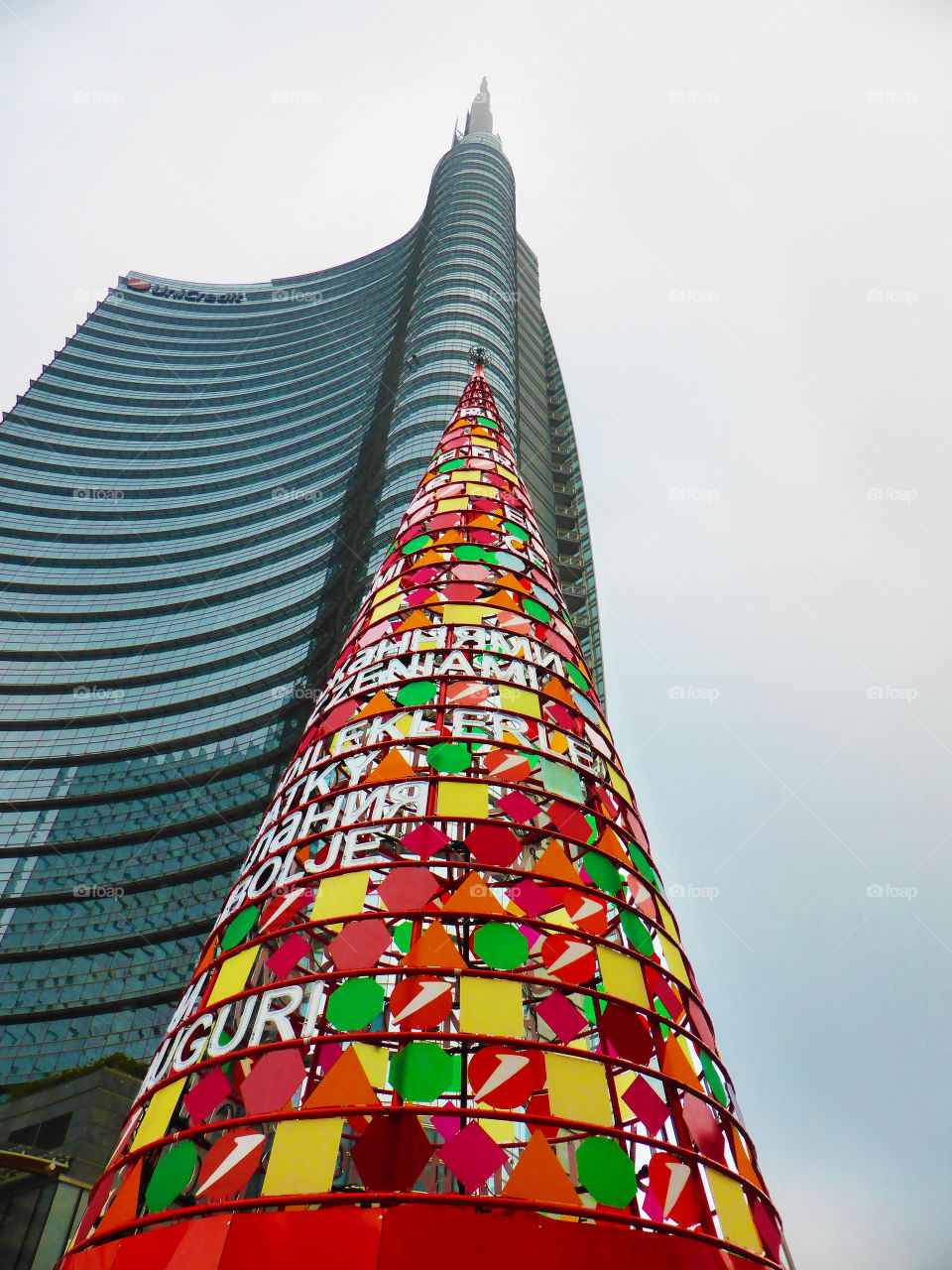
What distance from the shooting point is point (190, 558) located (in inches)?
3401

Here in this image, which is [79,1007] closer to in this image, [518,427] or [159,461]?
[518,427]

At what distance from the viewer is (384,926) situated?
7238 millimetres

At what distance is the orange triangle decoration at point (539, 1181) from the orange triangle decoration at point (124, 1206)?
290cm

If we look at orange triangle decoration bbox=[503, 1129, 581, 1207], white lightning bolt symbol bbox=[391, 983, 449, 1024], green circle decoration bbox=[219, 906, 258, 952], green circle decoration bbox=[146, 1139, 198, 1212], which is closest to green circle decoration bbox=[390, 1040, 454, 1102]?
white lightning bolt symbol bbox=[391, 983, 449, 1024]

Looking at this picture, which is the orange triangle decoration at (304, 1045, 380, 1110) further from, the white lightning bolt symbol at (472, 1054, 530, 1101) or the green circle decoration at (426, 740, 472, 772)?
the green circle decoration at (426, 740, 472, 772)

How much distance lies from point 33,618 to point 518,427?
2064 inches

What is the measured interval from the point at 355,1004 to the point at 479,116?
139 metres

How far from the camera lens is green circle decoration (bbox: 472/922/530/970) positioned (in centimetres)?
706

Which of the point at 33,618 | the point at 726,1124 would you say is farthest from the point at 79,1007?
the point at 726,1124

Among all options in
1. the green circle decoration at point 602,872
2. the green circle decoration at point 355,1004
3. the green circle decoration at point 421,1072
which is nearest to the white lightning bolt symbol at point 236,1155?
the green circle decoration at point 355,1004

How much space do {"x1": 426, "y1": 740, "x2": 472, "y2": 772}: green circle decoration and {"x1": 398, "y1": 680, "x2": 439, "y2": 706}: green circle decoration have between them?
1064 mm

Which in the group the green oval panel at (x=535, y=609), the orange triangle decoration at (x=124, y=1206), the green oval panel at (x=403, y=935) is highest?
the green oval panel at (x=535, y=609)

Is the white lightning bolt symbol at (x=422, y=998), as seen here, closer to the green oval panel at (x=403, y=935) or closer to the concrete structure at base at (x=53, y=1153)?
the green oval panel at (x=403, y=935)

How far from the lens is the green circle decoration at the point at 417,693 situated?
400 inches
